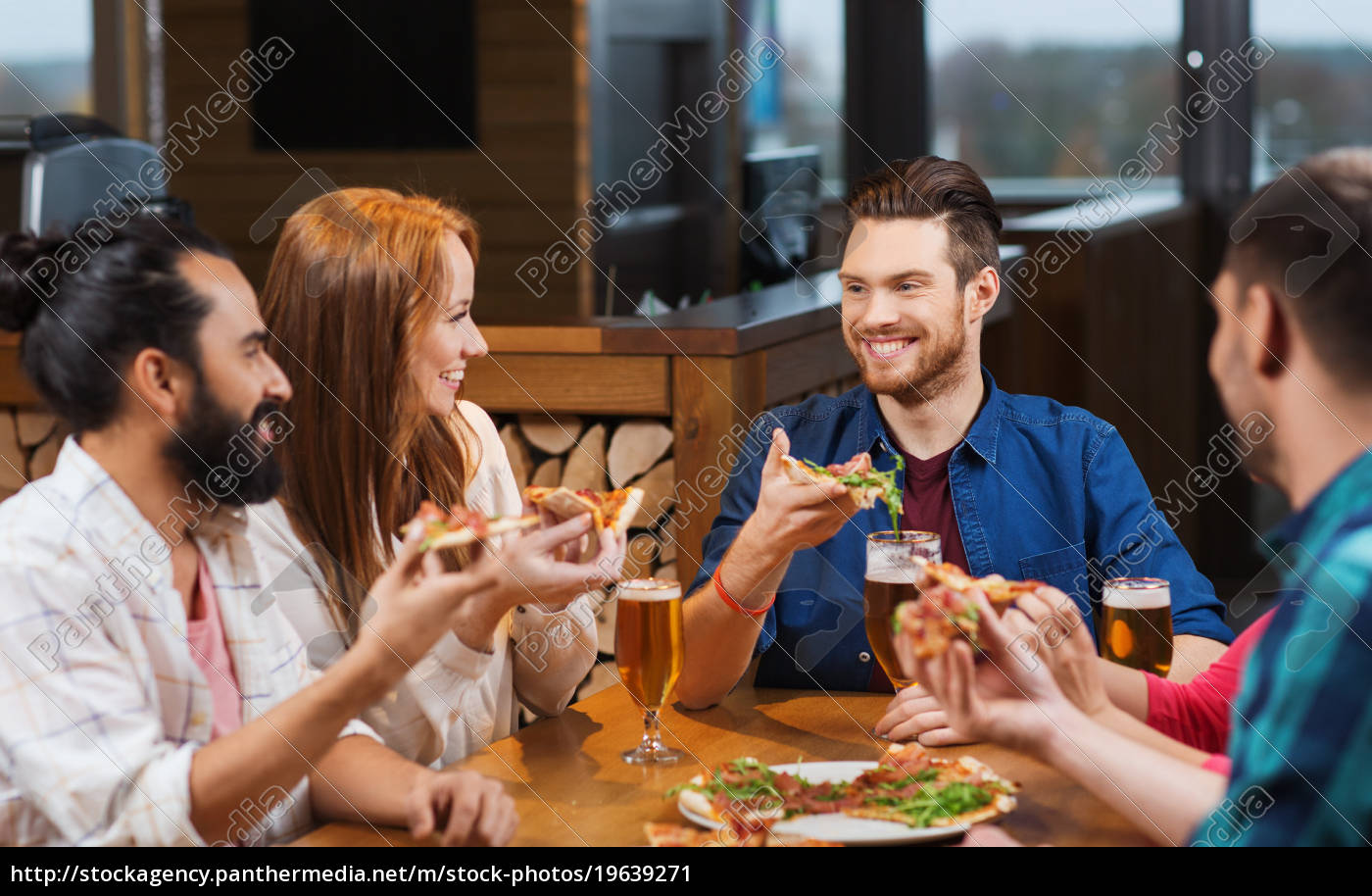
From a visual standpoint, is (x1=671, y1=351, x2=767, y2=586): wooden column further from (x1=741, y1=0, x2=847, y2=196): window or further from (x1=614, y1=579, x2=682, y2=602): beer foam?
(x1=741, y1=0, x2=847, y2=196): window

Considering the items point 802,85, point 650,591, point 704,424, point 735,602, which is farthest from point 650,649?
point 802,85

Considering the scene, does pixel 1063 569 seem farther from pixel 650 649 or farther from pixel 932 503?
pixel 650 649

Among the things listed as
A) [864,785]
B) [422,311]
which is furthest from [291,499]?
[864,785]

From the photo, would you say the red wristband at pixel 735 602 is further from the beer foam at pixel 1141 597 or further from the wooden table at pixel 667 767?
the beer foam at pixel 1141 597

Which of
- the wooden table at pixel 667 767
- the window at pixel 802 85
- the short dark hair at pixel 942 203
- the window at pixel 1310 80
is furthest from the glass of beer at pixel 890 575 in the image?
the window at pixel 802 85

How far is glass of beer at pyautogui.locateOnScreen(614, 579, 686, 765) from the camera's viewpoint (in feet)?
5.56

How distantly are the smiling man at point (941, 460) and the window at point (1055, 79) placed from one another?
14.8 ft

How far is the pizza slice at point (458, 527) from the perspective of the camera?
54.5 inches

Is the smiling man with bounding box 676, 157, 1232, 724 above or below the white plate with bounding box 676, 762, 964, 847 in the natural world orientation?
above

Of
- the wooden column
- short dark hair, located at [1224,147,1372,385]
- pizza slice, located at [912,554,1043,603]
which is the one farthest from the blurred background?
short dark hair, located at [1224,147,1372,385]

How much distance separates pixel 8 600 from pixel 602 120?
16.1 ft

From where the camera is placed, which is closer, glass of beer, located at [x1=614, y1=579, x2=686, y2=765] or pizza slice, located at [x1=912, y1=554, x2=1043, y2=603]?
pizza slice, located at [x1=912, y1=554, x2=1043, y2=603]

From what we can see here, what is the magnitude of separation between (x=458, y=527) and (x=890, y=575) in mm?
566

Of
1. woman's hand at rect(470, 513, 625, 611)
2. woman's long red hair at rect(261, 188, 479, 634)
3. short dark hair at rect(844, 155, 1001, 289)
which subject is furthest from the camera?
short dark hair at rect(844, 155, 1001, 289)
